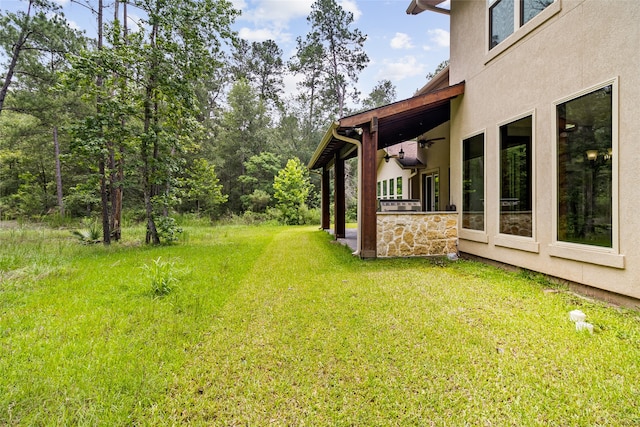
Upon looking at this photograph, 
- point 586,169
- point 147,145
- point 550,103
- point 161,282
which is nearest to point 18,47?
point 147,145

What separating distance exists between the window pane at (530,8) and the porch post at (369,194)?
3043mm

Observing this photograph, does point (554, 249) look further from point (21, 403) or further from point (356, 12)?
point (356, 12)

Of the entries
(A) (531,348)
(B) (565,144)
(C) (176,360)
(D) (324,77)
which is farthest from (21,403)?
(D) (324,77)

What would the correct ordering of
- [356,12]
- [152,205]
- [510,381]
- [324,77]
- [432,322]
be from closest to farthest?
[510,381]
[432,322]
[152,205]
[356,12]
[324,77]

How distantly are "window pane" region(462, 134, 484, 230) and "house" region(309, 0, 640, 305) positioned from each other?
0.9 inches

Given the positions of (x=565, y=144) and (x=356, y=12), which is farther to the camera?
(x=356, y=12)

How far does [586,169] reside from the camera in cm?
386

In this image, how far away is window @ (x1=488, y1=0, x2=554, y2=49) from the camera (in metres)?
4.70

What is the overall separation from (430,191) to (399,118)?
4110mm

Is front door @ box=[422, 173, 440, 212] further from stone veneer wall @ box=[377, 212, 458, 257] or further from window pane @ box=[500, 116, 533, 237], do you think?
window pane @ box=[500, 116, 533, 237]

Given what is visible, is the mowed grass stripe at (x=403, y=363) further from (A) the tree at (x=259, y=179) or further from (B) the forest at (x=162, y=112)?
(A) the tree at (x=259, y=179)

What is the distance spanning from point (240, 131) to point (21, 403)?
68.4ft

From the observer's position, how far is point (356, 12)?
2011 cm

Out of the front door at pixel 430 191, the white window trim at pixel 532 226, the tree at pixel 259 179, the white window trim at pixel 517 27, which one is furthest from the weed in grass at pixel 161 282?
the tree at pixel 259 179
